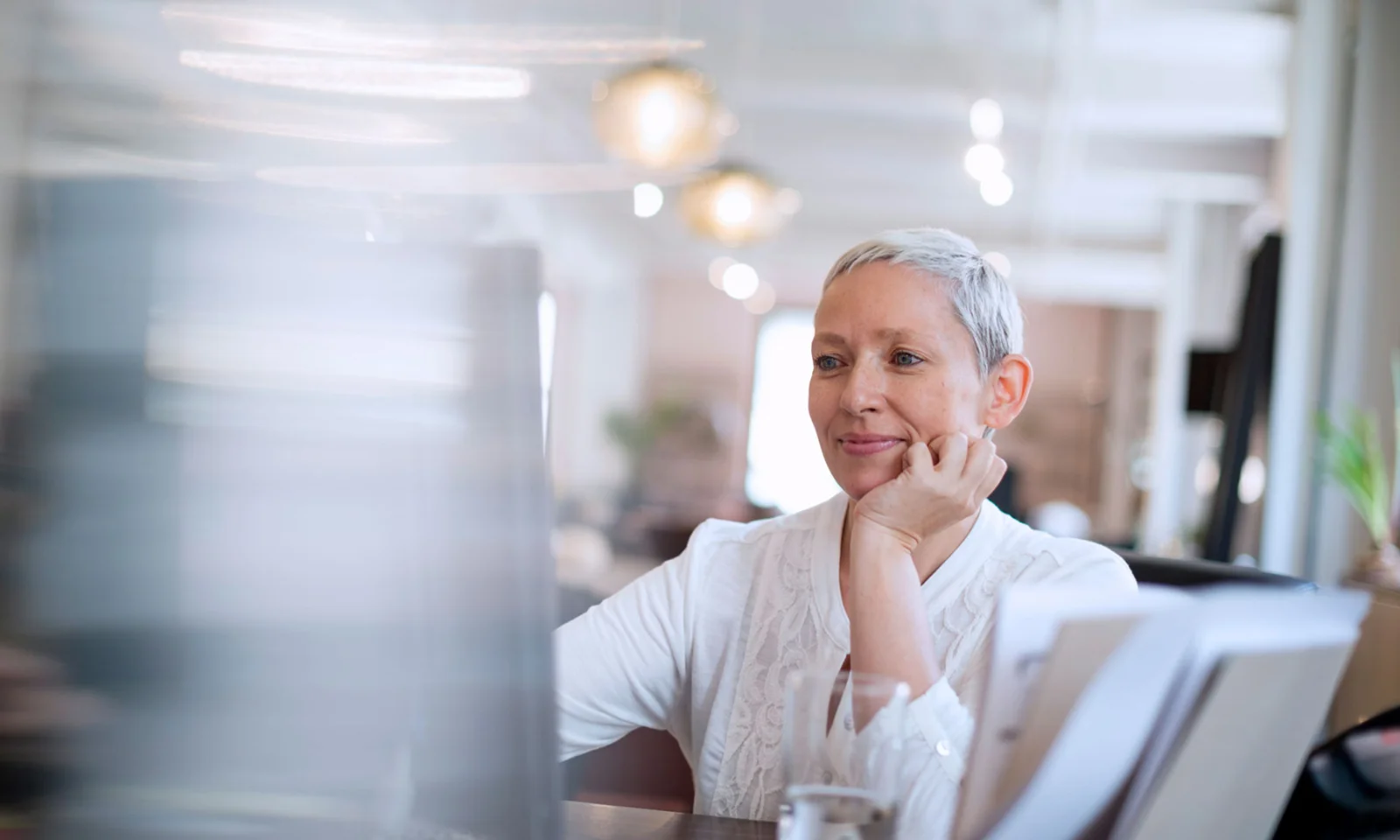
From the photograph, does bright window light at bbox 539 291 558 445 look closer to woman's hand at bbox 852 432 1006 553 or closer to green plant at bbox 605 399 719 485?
woman's hand at bbox 852 432 1006 553

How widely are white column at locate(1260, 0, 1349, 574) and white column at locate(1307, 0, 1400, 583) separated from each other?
90 millimetres

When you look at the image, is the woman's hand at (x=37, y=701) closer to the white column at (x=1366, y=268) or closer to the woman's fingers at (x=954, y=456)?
the woman's fingers at (x=954, y=456)

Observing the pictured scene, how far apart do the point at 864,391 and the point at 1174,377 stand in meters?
9.04

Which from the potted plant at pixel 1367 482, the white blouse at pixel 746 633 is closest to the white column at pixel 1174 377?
the potted plant at pixel 1367 482

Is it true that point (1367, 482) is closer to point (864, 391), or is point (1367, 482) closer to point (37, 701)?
point (864, 391)

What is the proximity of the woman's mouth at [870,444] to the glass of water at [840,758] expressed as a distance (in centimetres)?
56

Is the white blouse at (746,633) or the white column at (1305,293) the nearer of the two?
the white blouse at (746,633)

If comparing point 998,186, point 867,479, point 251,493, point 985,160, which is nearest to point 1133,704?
point 251,493

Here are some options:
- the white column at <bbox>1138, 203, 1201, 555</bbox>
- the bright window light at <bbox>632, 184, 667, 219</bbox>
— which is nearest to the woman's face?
the bright window light at <bbox>632, 184, 667, 219</bbox>

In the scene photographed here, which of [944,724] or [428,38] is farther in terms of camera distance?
[428,38]

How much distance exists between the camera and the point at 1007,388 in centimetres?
142

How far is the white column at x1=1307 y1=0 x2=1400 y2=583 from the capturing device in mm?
4352

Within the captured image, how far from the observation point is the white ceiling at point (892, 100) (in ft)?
18.6

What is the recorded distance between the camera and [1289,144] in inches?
188
